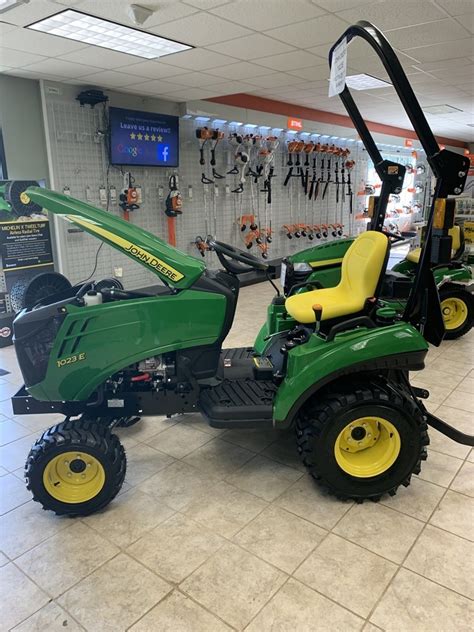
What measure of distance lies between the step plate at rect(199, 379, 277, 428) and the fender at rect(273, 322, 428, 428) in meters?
0.09

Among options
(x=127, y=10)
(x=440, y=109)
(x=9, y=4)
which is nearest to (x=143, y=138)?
(x=127, y=10)

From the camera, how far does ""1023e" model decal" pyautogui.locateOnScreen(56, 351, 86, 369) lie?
6.96ft

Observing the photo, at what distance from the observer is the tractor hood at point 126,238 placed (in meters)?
1.98

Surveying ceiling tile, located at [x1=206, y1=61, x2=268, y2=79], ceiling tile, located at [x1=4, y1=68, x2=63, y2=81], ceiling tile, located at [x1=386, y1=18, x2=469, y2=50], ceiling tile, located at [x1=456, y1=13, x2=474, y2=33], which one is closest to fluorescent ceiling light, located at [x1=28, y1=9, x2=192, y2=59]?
ceiling tile, located at [x1=206, y1=61, x2=268, y2=79]

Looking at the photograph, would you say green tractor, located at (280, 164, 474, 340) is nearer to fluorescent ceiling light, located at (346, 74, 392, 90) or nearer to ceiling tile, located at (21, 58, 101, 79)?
fluorescent ceiling light, located at (346, 74, 392, 90)

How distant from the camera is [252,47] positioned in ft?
12.8

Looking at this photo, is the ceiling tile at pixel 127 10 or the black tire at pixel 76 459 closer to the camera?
the black tire at pixel 76 459

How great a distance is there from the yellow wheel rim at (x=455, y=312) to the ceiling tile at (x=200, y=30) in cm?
304

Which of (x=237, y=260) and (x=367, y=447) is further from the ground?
(x=237, y=260)

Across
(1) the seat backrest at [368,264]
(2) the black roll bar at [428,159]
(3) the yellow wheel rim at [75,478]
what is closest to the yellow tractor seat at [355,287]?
(1) the seat backrest at [368,264]

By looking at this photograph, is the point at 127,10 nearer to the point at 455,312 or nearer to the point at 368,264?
the point at 368,264

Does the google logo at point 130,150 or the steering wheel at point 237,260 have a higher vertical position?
the google logo at point 130,150

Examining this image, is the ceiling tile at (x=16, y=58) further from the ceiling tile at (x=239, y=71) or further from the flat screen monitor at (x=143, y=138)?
the ceiling tile at (x=239, y=71)

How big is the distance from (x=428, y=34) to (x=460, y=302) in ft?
7.78
